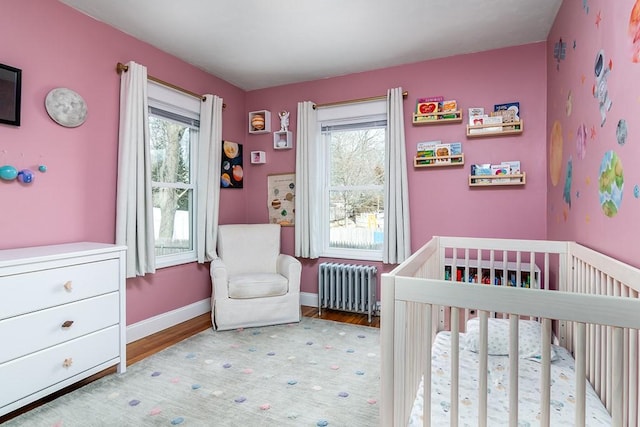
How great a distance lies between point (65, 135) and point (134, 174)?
470mm

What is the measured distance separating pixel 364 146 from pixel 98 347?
2.68m

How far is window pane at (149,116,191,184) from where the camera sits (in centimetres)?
297

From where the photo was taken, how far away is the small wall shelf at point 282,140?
143 inches

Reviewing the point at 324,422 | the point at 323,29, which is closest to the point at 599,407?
the point at 324,422

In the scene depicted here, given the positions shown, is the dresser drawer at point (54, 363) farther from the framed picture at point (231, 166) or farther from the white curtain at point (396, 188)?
the white curtain at point (396, 188)

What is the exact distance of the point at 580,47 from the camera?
1.83 meters

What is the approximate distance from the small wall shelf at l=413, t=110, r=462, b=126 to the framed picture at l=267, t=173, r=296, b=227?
1.35m

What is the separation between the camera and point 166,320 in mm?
2973

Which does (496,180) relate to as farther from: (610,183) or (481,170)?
(610,183)

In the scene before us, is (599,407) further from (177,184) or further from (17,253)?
(177,184)

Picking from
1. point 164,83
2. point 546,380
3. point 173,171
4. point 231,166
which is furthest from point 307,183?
point 546,380

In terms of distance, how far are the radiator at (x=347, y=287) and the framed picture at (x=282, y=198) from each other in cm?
67

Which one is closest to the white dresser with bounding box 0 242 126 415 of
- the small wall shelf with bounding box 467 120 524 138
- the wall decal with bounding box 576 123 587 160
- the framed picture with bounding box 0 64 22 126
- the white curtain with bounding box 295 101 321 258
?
the framed picture with bounding box 0 64 22 126

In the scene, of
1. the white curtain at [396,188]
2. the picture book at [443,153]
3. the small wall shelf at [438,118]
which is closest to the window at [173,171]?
the white curtain at [396,188]
